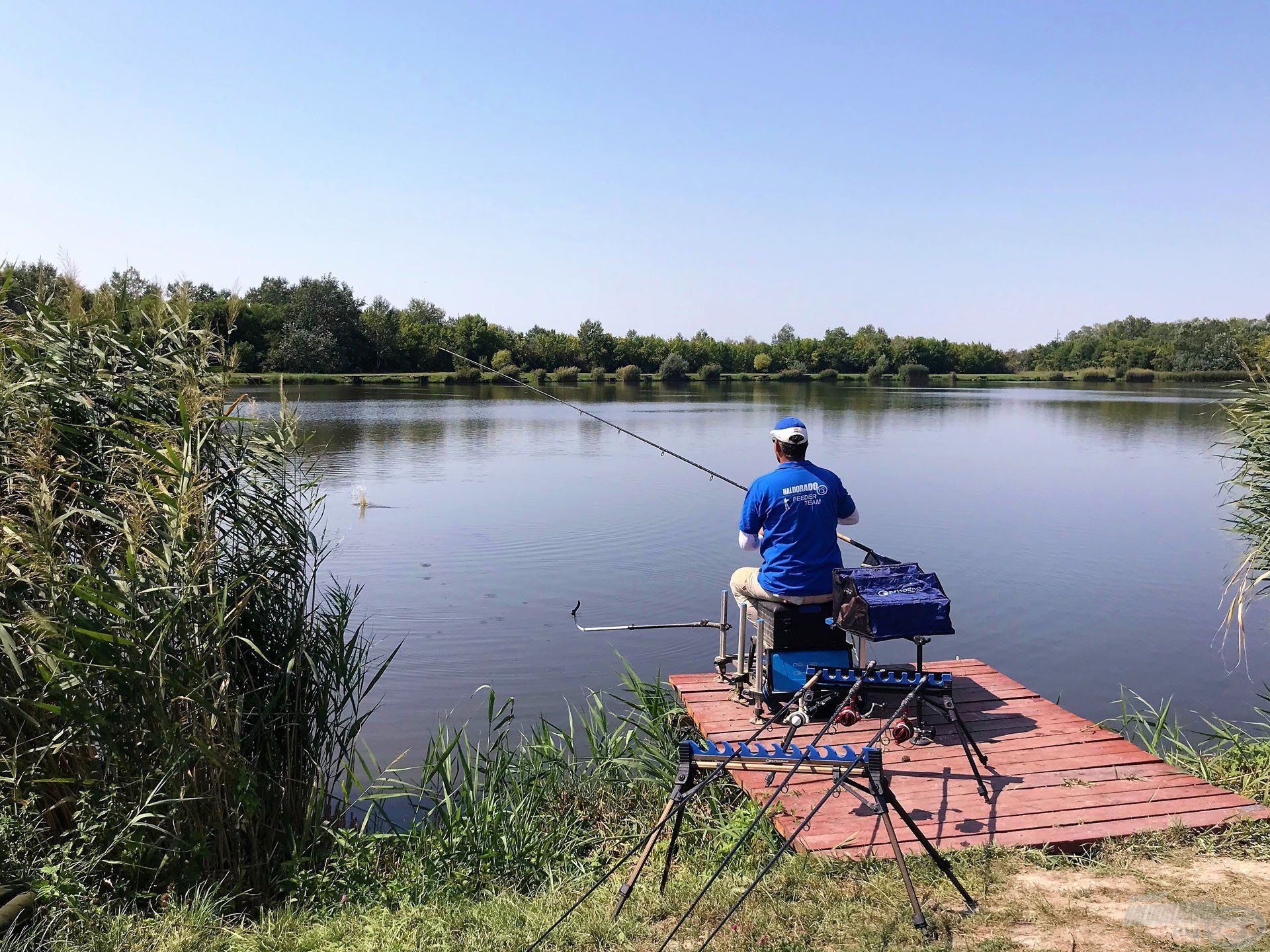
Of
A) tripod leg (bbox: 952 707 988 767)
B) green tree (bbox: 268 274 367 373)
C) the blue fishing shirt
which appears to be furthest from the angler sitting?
green tree (bbox: 268 274 367 373)

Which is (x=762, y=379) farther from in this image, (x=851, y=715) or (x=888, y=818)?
(x=888, y=818)

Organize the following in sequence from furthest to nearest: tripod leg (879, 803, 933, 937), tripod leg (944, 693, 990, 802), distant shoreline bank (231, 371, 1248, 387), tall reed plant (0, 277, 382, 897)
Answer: distant shoreline bank (231, 371, 1248, 387) → tripod leg (944, 693, 990, 802) → tall reed plant (0, 277, 382, 897) → tripod leg (879, 803, 933, 937)

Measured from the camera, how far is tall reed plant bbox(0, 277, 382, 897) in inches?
148

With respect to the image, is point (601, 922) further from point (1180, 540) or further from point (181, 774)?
point (1180, 540)

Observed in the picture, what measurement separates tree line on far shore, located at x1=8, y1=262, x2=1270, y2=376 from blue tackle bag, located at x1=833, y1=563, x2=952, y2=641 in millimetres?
45103

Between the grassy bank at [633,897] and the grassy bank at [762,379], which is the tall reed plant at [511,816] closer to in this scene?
the grassy bank at [633,897]

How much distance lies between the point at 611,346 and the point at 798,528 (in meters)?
91.0

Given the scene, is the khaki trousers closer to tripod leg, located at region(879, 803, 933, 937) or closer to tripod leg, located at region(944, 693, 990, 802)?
tripod leg, located at region(944, 693, 990, 802)

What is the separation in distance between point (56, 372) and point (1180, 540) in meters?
15.2

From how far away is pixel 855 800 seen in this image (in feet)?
14.8

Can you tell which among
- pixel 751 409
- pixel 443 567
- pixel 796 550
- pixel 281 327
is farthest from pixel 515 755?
pixel 281 327

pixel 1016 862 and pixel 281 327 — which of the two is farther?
pixel 281 327

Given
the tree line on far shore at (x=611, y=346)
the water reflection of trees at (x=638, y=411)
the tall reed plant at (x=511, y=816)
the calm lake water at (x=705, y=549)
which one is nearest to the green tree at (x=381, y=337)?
the tree line on far shore at (x=611, y=346)

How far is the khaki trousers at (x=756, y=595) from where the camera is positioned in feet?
17.7
